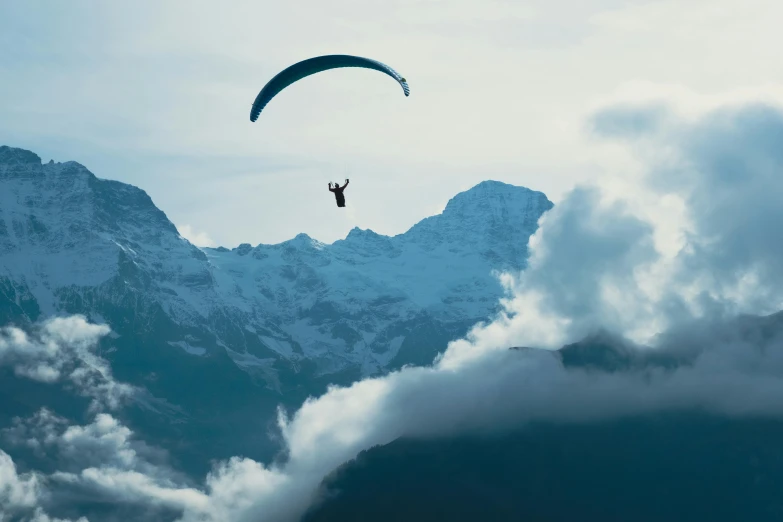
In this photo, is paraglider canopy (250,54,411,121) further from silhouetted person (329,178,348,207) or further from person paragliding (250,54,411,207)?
silhouetted person (329,178,348,207)

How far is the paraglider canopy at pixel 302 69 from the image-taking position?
111m

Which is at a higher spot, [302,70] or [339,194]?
[302,70]

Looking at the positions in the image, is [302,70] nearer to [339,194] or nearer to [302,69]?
[302,69]

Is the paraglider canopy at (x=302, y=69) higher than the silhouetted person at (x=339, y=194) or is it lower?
higher

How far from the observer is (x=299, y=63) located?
111812 mm

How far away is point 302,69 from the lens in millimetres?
112250

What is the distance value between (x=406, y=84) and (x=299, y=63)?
13017mm

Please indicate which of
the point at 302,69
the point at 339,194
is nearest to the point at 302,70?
the point at 302,69

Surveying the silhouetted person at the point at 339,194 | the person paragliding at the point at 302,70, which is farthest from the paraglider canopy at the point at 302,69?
the silhouetted person at the point at 339,194

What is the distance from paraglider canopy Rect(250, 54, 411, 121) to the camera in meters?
111

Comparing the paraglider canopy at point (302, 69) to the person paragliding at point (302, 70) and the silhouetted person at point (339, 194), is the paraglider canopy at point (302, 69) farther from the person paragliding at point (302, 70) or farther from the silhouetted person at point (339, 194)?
the silhouetted person at point (339, 194)

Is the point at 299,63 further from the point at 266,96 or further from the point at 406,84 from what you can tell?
the point at 406,84

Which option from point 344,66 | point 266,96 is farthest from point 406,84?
point 266,96

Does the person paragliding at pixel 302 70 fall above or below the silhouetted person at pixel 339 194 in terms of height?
above
